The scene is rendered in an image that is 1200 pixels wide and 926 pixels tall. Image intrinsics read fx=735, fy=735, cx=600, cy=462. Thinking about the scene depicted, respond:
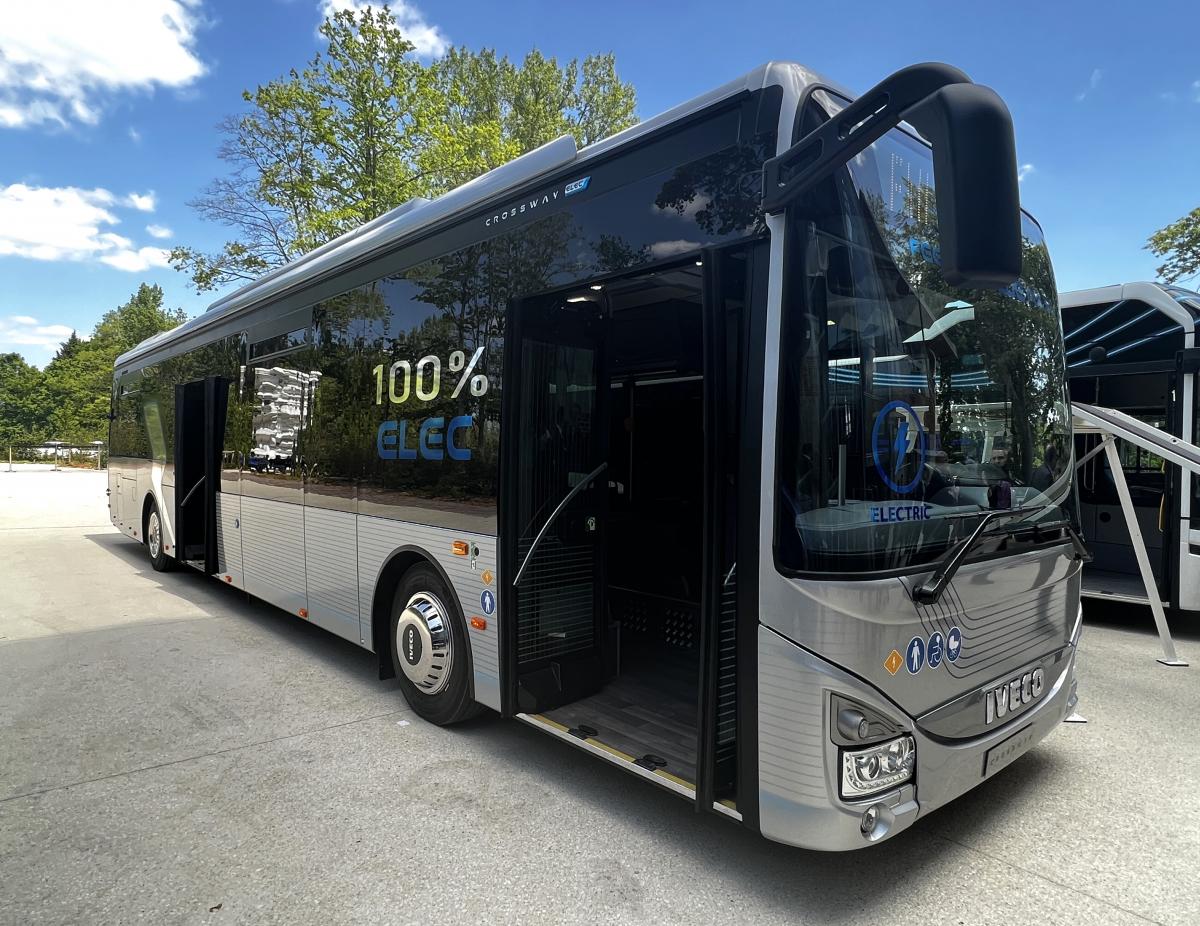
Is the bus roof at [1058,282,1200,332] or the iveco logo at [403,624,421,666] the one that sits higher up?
the bus roof at [1058,282,1200,332]

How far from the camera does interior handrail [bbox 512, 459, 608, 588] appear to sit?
385 centimetres

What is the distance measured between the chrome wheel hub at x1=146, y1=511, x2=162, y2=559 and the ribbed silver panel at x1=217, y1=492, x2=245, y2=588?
2.87 m

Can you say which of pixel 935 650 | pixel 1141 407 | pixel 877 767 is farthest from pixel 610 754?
pixel 1141 407

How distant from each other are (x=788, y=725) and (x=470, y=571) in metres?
2.05

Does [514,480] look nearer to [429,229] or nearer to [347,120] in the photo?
[429,229]

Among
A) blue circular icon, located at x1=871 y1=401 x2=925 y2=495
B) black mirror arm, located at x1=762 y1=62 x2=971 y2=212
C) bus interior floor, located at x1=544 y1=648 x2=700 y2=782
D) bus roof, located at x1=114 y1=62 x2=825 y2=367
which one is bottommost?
bus interior floor, located at x1=544 y1=648 x2=700 y2=782

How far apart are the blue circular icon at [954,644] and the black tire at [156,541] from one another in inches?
388

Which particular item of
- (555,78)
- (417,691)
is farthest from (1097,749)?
(555,78)

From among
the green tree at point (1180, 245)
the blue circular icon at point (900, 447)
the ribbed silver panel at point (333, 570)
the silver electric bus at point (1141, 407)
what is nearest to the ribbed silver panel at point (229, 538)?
the ribbed silver panel at point (333, 570)

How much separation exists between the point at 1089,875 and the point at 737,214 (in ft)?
9.76

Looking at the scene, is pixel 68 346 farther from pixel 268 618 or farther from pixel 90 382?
pixel 268 618

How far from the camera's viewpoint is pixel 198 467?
8578 millimetres

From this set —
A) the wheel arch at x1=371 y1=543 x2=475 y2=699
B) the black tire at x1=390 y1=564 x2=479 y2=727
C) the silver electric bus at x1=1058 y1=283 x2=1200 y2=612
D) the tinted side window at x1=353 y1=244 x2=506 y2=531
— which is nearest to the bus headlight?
the tinted side window at x1=353 y1=244 x2=506 y2=531

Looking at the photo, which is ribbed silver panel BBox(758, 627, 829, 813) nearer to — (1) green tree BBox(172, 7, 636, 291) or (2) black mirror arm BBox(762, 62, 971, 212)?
(2) black mirror arm BBox(762, 62, 971, 212)
